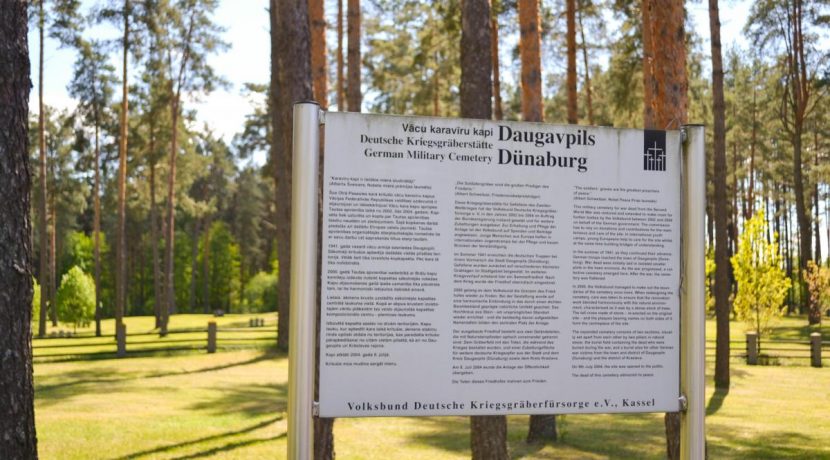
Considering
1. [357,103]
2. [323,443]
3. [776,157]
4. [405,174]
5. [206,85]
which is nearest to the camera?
[405,174]

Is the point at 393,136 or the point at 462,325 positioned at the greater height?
the point at 393,136

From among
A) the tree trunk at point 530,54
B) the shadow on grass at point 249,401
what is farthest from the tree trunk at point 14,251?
the shadow on grass at point 249,401

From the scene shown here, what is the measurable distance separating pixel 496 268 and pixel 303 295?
3.11 ft

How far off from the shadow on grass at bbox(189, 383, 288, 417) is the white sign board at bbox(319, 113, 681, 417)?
388 inches

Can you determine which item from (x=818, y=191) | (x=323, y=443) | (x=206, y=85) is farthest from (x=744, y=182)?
(x=323, y=443)

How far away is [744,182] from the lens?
50125 mm

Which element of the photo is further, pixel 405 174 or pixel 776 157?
pixel 776 157

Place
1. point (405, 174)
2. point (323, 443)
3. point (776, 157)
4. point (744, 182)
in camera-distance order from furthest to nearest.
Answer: point (744, 182), point (776, 157), point (323, 443), point (405, 174)

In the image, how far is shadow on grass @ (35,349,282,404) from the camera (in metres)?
15.6

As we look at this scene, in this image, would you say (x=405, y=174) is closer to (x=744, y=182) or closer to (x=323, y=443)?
(x=323, y=443)

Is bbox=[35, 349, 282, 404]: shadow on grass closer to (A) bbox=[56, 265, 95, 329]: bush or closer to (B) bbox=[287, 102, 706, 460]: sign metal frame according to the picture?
(B) bbox=[287, 102, 706, 460]: sign metal frame

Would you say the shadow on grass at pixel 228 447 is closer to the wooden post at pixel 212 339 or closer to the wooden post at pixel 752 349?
the wooden post at pixel 212 339

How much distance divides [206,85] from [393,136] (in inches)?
1157

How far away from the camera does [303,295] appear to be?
3.96m
